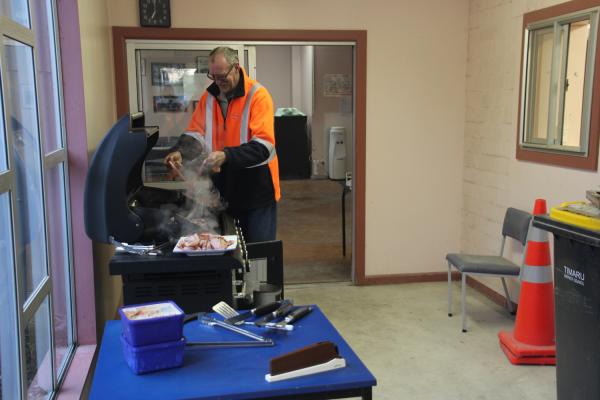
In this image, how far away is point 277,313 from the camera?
2.09 metres

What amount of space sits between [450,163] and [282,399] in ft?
12.7

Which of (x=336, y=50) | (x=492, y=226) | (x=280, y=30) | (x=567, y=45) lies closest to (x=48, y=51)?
(x=280, y=30)

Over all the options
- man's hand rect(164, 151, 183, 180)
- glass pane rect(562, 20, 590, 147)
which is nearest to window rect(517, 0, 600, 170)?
glass pane rect(562, 20, 590, 147)

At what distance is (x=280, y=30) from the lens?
475cm

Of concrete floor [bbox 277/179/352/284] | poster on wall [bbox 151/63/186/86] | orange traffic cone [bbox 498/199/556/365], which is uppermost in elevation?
poster on wall [bbox 151/63/186/86]

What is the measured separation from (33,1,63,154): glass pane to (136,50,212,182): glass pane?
2115 millimetres

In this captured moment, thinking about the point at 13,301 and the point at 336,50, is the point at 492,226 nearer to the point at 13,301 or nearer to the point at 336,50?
the point at 13,301

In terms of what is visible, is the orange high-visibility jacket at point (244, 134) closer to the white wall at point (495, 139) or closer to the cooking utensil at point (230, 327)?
the cooking utensil at point (230, 327)

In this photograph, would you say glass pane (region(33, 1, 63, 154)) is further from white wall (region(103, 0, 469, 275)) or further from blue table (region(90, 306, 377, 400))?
white wall (region(103, 0, 469, 275))

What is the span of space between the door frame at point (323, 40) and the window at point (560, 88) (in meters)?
1.29

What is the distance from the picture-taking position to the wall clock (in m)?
4.52

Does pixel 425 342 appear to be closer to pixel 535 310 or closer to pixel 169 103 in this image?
pixel 535 310

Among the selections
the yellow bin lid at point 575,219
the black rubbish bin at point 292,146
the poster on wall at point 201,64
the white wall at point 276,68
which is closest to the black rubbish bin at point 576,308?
the yellow bin lid at point 575,219

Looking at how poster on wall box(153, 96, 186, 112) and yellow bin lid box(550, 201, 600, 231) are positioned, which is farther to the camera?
poster on wall box(153, 96, 186, 112)
